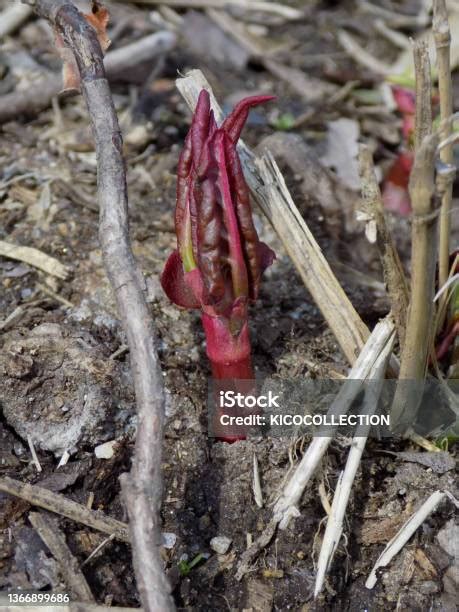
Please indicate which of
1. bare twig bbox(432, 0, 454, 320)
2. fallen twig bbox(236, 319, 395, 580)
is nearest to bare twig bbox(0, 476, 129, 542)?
fallen twig bbox(236, 319, 395, 580)

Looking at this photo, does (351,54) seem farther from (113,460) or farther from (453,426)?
(113,460)

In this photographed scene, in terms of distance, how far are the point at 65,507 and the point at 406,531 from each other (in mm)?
1059

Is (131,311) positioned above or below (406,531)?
above

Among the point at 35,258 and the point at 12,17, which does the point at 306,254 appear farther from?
the point at 12,17

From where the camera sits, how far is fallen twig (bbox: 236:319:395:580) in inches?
92.1

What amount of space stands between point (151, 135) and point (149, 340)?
2.30m

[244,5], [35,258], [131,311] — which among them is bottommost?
[35,258]

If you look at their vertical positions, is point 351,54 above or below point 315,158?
above

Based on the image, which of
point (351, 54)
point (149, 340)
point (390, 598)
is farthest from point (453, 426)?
point (351, 54)

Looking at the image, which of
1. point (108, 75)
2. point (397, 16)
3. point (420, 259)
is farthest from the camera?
point (397, 16)

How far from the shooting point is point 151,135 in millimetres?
4227

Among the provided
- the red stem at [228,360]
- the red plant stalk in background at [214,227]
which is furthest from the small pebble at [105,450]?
the red plant stalk in background at [214,227]

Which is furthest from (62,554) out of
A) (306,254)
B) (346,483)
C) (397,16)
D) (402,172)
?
(397,16)

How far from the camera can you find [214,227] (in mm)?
2352
